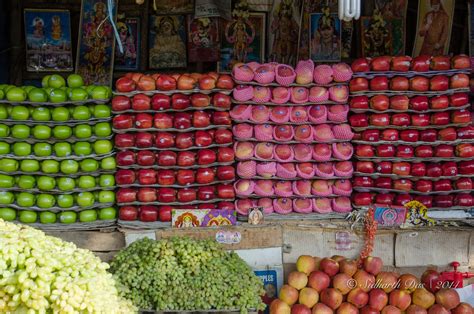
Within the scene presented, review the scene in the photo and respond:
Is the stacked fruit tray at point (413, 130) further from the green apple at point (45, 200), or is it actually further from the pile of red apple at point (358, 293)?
the green apple at point (45, 200)

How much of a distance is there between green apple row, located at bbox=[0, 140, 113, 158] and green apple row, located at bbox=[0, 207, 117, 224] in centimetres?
50

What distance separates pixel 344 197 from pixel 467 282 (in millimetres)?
1262

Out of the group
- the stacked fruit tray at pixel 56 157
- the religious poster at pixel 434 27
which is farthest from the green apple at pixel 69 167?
the religious poster at pixel 434 27

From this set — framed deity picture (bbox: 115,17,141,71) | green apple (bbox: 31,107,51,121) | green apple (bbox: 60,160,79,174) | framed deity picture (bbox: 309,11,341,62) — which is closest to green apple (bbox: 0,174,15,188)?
green apple (bbox: 60,160,79,174)

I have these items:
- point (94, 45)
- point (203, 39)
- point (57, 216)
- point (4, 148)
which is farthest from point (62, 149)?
point (203, 39)

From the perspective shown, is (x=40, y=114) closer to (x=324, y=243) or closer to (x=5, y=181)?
(x=5, y=181)

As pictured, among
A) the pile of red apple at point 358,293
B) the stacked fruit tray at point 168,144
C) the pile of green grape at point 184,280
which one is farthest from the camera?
the stacked fruit tray at point 168,144

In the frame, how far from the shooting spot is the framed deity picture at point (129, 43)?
607 cm

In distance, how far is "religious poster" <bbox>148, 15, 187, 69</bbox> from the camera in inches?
241

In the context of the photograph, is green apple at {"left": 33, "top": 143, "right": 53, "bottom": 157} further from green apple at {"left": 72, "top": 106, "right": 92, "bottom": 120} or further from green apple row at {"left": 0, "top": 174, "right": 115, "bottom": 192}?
green apple at {"left": 72, "top": 106, "right": 92, "bottom": 120}

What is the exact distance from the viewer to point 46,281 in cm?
241

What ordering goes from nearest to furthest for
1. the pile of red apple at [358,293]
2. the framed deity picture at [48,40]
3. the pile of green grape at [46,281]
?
the pile of green grape at [46,281], the pile of red apple at [358,293], the framed deity picture at [48,40]

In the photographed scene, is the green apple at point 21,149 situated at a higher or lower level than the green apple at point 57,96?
lower

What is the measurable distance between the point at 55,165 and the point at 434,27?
4333 millimetres
